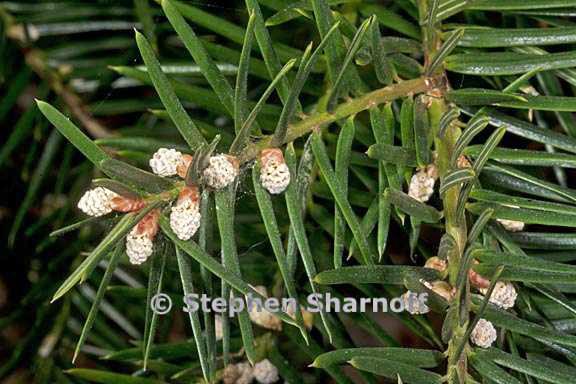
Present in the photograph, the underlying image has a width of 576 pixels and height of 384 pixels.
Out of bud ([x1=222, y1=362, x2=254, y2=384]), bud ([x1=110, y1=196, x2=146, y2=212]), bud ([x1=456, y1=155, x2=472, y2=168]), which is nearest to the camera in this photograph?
bud ([x1=110, y1=196, x2=146, y2=212])

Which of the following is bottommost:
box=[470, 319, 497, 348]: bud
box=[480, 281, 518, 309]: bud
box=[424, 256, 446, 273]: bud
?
box=[470, 319, 497, 348]: bud

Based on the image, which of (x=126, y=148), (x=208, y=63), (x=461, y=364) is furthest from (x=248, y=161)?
(x=126, y=148)

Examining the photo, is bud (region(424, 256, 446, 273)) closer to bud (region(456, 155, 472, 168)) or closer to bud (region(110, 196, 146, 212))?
bud (region(456, 155, 472, 168))

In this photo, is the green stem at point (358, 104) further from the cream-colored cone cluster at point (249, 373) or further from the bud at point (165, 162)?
the cream-colored cone cluster at point (249, 373)

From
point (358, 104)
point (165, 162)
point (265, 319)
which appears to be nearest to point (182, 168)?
point (165, 162)

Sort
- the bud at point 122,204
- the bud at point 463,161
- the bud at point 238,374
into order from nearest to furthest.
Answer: the bud at point 122,204, the bud at point 463,161, the bud at point 238,374

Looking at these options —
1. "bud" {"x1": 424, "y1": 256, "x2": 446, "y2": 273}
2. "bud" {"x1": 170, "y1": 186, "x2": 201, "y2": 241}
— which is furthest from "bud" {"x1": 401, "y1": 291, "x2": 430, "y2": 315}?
"bud" {"x1": 170, "y1": 186, "x2": 201, "y2": 241}

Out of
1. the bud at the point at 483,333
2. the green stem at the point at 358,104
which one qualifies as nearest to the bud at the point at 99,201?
the green stem at the point at 358,104
